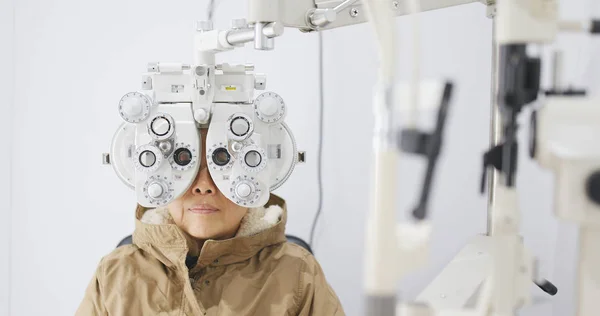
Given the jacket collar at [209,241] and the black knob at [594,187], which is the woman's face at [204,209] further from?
the black knob at [594,187]

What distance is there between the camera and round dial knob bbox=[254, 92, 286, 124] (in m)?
1.30

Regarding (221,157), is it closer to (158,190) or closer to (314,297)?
(158,190)

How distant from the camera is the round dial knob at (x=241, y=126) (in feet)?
4.15

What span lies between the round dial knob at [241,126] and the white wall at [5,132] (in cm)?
128

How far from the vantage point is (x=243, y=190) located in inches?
49.6

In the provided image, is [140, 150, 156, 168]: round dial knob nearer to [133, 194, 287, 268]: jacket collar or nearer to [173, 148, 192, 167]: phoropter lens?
[173, 148, 192, 167]: phoropter lens

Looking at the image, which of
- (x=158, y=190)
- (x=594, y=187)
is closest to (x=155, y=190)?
(x=158, y=190)

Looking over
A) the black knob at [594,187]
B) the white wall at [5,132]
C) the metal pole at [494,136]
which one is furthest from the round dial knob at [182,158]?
the white wall at [5,132]

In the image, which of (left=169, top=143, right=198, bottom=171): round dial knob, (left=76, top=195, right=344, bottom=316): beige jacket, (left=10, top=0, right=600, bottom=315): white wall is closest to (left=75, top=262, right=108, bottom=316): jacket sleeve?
(left=76, top=195, right=344, bottom=316): beige jacket

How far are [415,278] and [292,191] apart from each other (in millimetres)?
471

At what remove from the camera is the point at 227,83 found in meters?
1.34

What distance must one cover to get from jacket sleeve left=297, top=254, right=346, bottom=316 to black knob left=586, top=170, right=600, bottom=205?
33.6 inches

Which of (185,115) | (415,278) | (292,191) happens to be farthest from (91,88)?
(415,278)

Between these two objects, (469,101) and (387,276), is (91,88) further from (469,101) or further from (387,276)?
(387,276)
